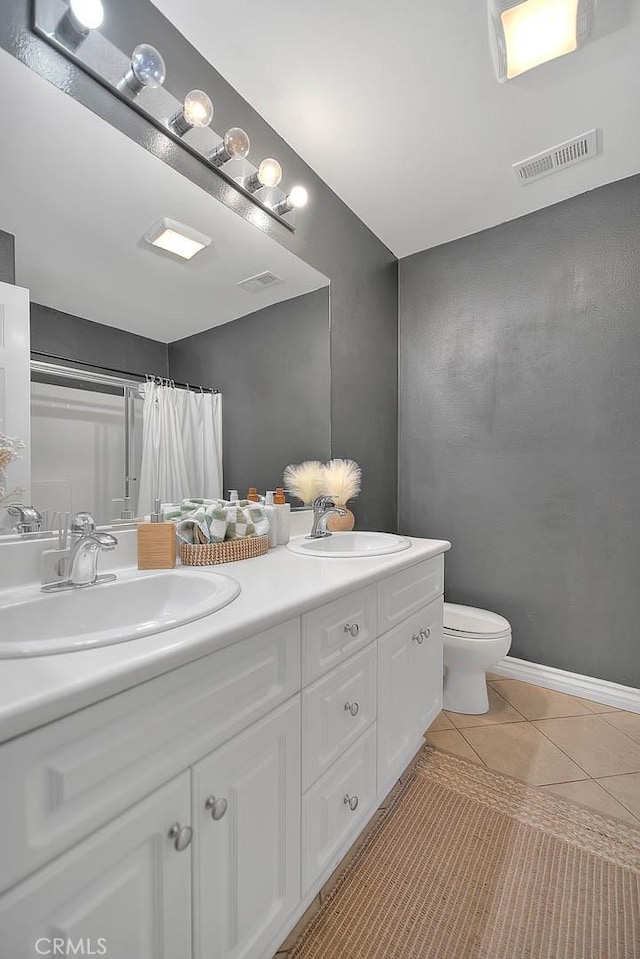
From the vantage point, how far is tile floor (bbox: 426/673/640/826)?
1.54 m

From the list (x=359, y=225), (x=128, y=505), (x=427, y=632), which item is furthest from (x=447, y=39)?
(x=427, y=632)

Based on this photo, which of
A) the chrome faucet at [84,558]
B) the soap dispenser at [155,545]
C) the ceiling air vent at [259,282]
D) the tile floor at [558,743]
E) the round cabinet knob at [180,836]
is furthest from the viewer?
the ceiling air vent at [259,282]

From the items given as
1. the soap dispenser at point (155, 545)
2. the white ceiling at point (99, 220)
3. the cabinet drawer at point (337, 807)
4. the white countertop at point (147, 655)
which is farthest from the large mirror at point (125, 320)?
the cabinet drawer at point (337, 807)

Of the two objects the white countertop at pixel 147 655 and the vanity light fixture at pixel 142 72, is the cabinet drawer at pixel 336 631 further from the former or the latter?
the vanity light fixture at pixel 142 72

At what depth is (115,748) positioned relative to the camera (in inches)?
23.9

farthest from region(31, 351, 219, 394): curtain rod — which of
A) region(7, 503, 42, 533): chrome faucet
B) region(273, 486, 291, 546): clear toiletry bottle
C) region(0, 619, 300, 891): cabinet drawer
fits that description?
region(0, 619, 300, 891): cabinet drawer

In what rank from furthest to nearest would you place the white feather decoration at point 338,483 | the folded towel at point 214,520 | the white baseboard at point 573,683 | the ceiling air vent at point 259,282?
the white baseboard at point 573,683, the white feather decoration at point 338,483, the ceiling air vent at point 259,282, the folded towel at point 214,520

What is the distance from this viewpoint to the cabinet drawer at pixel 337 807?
1.00 m

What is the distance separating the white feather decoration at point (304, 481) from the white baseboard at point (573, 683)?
1.41 m

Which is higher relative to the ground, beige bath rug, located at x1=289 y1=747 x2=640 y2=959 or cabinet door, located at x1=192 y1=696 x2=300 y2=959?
cabinet door, located at x1=192 y1=696 x2=300 y2=959

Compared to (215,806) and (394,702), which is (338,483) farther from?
(215,806)

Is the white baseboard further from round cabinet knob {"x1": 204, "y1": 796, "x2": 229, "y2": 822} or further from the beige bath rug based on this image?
round cabinet knob {"x1": 204, "y1": 796, "x2": 229, "y2": 822}

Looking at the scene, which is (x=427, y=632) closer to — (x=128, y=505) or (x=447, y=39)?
(x=128, y=505)

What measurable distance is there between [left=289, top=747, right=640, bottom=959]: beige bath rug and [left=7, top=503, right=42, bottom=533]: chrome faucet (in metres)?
1.13
